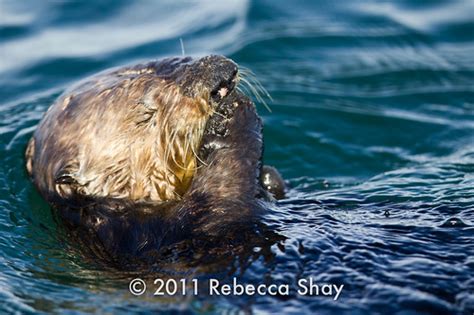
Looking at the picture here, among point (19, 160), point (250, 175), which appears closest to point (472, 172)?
point (250, 175)

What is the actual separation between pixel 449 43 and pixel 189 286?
5.57 meters

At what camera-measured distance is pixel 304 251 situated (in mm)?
3629

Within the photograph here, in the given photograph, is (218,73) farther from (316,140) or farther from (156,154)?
(316,140)

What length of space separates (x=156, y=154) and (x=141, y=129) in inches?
5.7

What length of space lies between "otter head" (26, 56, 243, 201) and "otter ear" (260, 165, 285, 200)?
65cm

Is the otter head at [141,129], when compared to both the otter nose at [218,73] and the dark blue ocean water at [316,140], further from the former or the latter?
the dark blue ocean water at [316,140]

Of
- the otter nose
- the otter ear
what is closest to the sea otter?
the otter nose

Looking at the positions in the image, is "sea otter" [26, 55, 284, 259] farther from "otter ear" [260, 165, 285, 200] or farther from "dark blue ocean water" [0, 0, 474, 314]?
"otter ear" [260, 165, 285, 200]

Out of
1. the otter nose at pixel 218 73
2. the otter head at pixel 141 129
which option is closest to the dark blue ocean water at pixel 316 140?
the otter head at pixel 141 129

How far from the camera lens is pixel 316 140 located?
607 cm

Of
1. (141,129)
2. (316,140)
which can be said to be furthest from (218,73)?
(316,140)

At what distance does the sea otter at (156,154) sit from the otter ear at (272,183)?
0.38 meters

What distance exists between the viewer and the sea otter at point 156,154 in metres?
3.92

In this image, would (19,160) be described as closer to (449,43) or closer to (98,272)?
(98,272)
